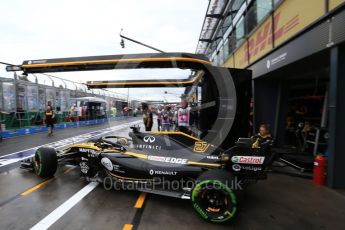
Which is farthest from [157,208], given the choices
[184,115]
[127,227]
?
[184,115]

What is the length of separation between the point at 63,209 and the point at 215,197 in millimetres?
2260

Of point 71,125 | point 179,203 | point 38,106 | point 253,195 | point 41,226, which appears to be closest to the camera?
point 41,226

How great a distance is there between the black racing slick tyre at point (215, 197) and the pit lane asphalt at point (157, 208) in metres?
0.14

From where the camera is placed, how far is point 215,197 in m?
3.07

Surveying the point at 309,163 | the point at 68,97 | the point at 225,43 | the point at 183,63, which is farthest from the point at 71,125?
the point at 309,163

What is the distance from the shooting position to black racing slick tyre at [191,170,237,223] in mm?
2887

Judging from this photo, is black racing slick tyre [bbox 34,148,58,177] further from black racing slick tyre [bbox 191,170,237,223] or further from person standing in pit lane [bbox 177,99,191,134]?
person standing in pit lane [bbox 177,99,191,134]

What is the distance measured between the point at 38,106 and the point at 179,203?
14903mm

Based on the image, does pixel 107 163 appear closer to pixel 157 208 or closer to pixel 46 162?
pixel 157 208

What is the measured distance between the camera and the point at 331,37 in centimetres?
405

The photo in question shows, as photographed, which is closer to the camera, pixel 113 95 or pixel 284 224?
pixel 284 224

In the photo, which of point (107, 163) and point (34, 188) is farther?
point (34, 188)

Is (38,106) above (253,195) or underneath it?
above

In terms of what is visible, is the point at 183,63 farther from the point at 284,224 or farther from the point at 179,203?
the point at 284,224
